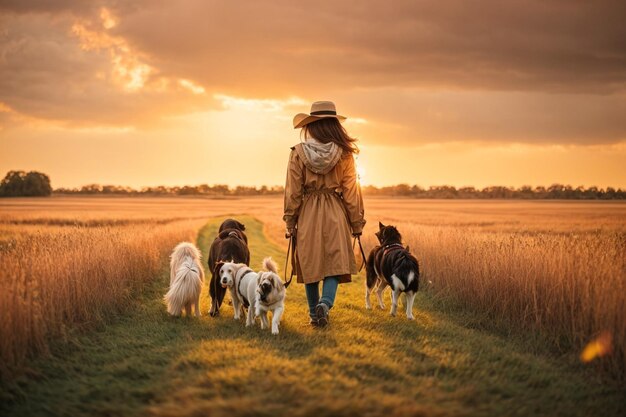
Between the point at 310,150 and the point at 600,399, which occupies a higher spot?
the point at 310,150

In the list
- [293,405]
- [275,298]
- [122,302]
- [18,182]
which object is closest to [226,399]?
[293,405]

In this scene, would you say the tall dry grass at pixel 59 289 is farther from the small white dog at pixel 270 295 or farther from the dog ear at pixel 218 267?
the small white dog at pixel 270 295

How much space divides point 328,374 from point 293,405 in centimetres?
84

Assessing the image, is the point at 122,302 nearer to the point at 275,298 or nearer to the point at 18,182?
the point at 275,298

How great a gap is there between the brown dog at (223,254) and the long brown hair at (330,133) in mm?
2974

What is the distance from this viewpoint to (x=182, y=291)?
8.12 m

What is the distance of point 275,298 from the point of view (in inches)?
277

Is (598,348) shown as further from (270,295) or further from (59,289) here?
(59,289)

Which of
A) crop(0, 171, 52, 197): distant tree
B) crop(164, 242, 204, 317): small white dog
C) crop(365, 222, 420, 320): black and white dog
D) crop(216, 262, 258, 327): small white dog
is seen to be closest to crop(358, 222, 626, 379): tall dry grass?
crop(365, 222, 420, 320): black and white dog

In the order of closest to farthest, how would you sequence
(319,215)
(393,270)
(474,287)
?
(319,215)
(393,270)
(474,287)

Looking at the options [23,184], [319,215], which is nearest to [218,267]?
[319,215]

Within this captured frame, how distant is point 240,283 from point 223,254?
4.25 ft

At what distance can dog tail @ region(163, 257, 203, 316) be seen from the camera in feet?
Answer: 26.6

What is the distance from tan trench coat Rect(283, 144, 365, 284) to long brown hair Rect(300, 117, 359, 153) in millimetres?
173
